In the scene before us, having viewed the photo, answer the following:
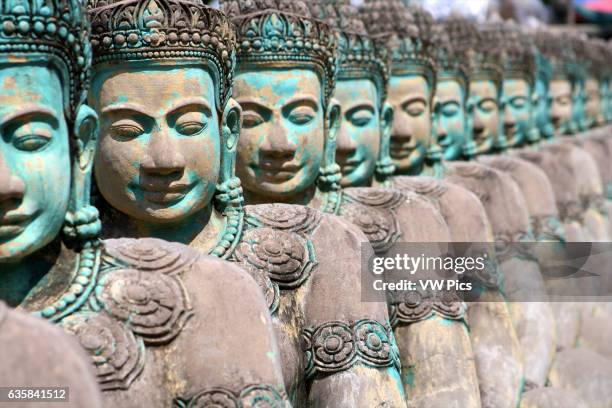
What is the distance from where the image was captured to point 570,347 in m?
9.66

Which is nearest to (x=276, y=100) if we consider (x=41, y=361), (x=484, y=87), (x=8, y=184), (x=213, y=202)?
(x=213, y=202)

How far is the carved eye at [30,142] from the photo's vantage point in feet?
12.9

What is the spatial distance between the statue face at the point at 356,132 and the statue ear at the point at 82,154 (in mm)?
2864

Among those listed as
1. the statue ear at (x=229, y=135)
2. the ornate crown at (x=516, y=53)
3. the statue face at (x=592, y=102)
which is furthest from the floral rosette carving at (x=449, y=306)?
the statue face at (x=592, y=102)

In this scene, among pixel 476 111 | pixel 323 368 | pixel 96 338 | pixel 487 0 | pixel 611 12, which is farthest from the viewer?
pixel 611 12

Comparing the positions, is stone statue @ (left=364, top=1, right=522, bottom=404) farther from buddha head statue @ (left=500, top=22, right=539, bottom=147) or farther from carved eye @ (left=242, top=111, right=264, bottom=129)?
buddha head statue @ (left=500, top=22, right=539, bottom=147)

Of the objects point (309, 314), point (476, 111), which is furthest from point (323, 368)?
point (476, 111)

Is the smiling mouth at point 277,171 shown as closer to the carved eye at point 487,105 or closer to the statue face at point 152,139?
the statue face at point 152,139

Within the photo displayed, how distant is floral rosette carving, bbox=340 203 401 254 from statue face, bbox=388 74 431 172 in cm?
137

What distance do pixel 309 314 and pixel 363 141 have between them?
5.89 feet

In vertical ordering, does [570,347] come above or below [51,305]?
below

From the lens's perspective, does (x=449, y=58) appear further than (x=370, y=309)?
Yes

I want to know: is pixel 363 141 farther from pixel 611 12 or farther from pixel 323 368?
pixel 611 12

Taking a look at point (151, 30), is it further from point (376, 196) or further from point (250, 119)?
point (376, 196)
